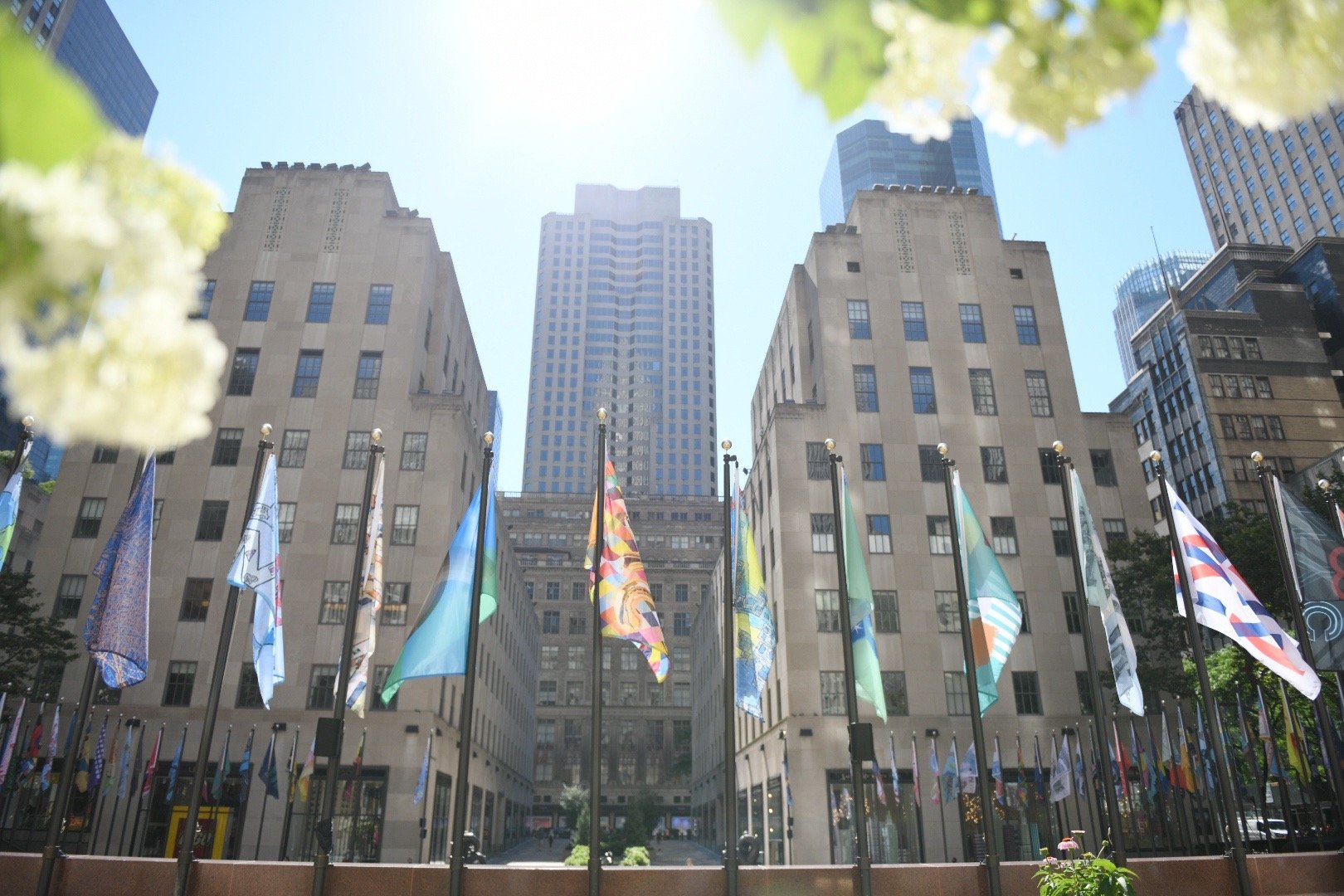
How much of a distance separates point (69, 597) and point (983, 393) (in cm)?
5369

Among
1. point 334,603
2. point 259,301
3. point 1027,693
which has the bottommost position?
point 1027,693

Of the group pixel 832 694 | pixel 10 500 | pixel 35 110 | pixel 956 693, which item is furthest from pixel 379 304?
pixel 35 110

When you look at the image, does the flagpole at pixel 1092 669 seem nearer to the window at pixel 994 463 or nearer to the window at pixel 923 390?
the window at pixel 994 463

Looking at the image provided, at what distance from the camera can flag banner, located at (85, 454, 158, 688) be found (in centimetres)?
1764

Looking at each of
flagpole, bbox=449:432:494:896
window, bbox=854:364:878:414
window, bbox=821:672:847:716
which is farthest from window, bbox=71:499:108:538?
window, bbox=854:364:878:414

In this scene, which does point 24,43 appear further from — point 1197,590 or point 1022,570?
point 1022,570

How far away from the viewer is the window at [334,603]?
43.5m

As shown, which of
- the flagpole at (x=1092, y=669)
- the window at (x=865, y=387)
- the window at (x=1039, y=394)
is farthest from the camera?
the window at (x=1039, y=394)

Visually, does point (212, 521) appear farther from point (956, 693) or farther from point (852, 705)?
point (956, 693)

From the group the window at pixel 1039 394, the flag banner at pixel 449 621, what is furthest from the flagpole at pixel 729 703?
the window at pixel 1039 394

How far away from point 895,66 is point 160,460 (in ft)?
179

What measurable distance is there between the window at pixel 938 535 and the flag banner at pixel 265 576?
36.8 metres

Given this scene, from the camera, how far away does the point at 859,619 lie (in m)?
21.0

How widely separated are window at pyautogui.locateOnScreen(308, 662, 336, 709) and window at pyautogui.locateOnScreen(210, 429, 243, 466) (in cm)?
1303
